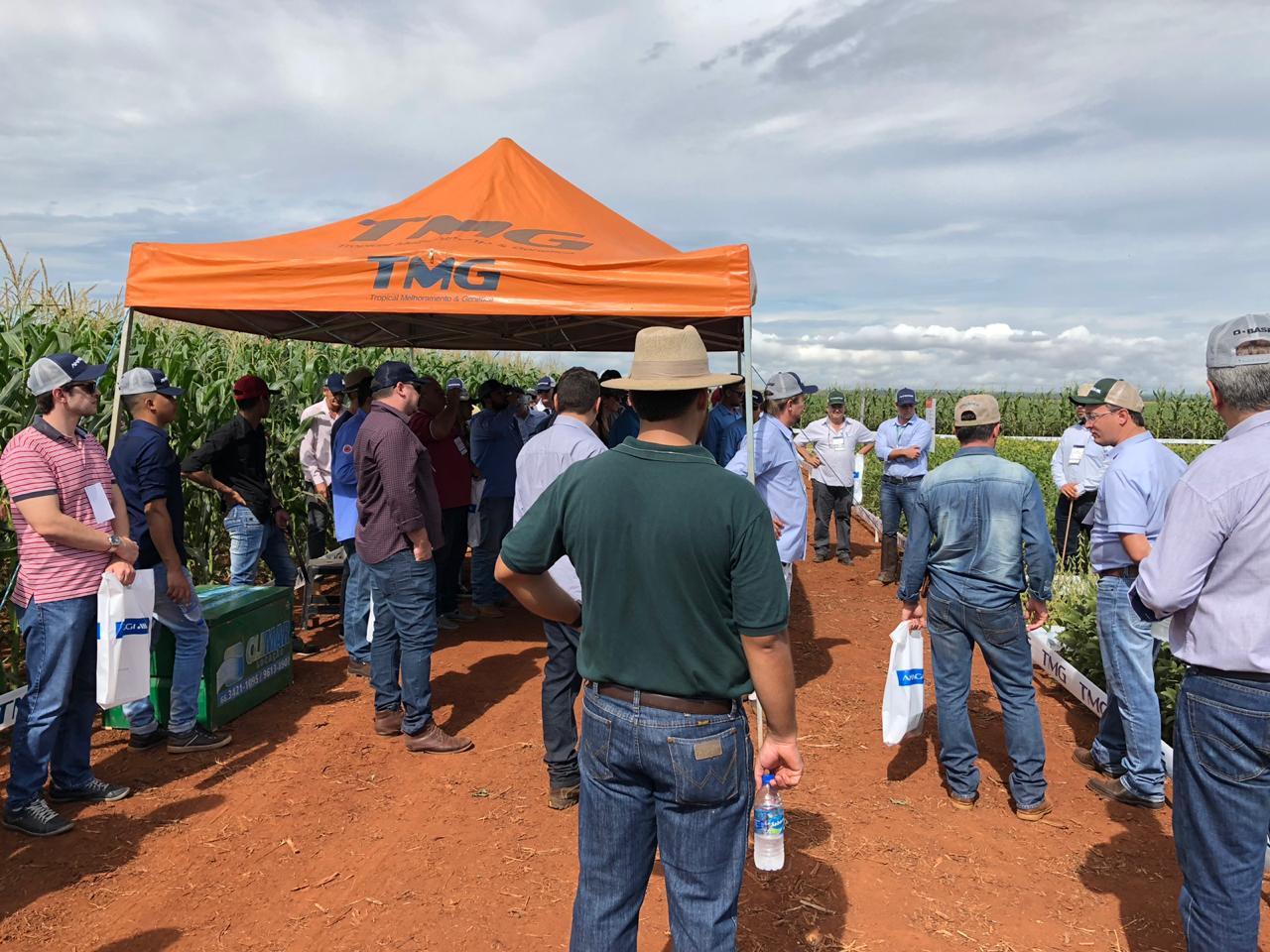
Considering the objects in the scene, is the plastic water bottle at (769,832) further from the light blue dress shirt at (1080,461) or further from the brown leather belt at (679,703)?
the light blue dress shirt at (1080,461)

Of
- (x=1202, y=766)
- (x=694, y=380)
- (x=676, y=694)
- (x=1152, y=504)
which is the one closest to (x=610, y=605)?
(x=676, y=694)

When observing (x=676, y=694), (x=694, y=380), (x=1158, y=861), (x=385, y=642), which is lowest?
(x=1158, y=861)

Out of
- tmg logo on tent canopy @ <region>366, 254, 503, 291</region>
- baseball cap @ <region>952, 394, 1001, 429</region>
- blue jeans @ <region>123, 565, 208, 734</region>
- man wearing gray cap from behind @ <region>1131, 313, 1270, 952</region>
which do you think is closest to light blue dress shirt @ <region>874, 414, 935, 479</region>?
baseball cap @ <region>952, 394, 1001, 429</region>

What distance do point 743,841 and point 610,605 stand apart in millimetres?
718

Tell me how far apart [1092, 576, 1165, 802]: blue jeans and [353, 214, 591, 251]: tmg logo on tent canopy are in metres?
3.78

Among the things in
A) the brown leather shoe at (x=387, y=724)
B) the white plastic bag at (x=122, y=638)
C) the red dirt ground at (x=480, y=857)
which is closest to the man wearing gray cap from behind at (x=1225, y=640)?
the red dirt ground at (x=480, y=857)

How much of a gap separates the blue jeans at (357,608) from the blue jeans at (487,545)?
1.76 m

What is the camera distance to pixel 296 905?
10.8ft

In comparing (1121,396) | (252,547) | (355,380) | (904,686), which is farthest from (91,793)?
(1121,396)

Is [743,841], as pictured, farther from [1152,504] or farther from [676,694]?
[1152,504]

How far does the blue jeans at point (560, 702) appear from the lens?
3957 millimetres

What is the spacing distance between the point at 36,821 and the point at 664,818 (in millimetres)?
3343

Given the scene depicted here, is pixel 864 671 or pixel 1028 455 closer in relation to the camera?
pixel 864 671

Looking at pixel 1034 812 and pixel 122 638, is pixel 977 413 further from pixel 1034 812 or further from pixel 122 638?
pixel 122 638
